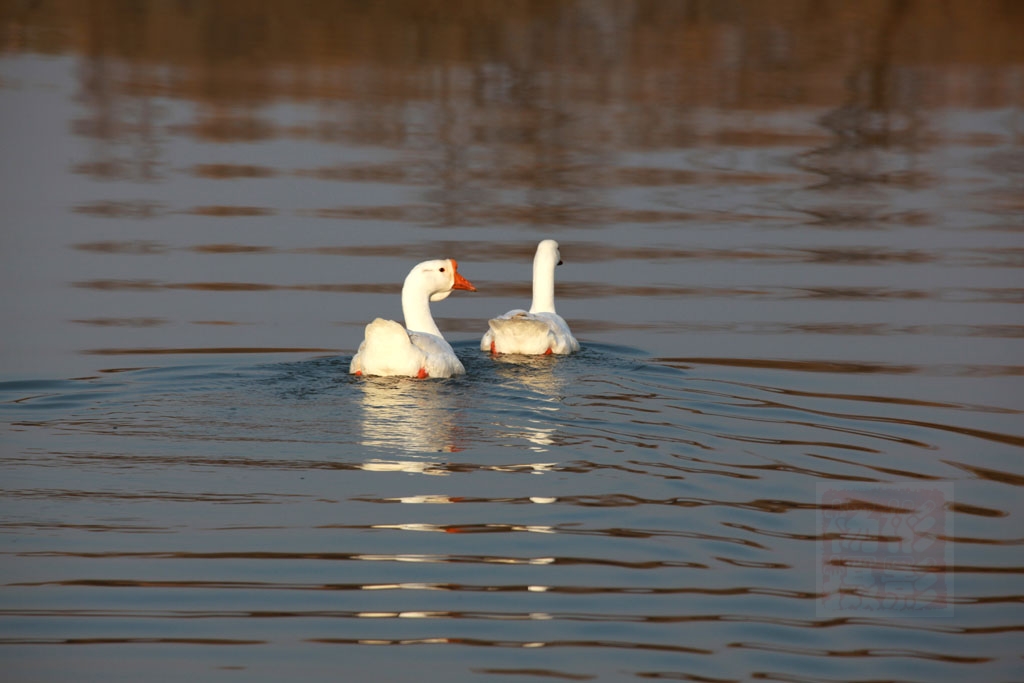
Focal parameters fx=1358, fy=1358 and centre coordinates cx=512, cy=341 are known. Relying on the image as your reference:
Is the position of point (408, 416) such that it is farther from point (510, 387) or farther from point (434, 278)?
point (434, 278)

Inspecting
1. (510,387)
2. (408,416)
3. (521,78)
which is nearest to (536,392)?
(510,387)

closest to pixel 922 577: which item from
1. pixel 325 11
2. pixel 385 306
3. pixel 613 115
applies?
pixel 385 306

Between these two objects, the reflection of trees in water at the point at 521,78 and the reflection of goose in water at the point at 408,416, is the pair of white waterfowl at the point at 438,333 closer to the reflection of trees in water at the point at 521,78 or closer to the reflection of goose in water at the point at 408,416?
the reflection of goose in water at the point at 408,416

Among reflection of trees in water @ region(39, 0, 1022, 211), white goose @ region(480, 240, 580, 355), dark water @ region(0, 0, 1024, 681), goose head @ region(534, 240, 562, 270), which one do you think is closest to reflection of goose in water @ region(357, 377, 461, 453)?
dark water @ region(0, 0, 1024, 681)

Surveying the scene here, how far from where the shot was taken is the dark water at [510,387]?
6875 mm

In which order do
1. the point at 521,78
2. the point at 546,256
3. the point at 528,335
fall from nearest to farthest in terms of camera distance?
1. the point at 528,335
2. the point at 546,256
3. the point at 521,78

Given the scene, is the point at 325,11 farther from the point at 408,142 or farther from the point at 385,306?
the point at 385,306

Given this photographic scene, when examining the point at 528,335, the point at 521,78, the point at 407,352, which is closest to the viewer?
the point at 407,352

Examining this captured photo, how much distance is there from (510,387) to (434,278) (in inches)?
68.5

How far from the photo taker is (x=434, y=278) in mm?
13039

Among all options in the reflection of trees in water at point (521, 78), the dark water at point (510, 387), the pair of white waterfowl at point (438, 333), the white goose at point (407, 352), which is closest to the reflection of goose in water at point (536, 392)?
the dark water at point (510, 387)

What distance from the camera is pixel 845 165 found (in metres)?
24.7

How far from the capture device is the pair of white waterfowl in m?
11.7

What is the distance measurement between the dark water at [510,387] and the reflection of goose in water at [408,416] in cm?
6
